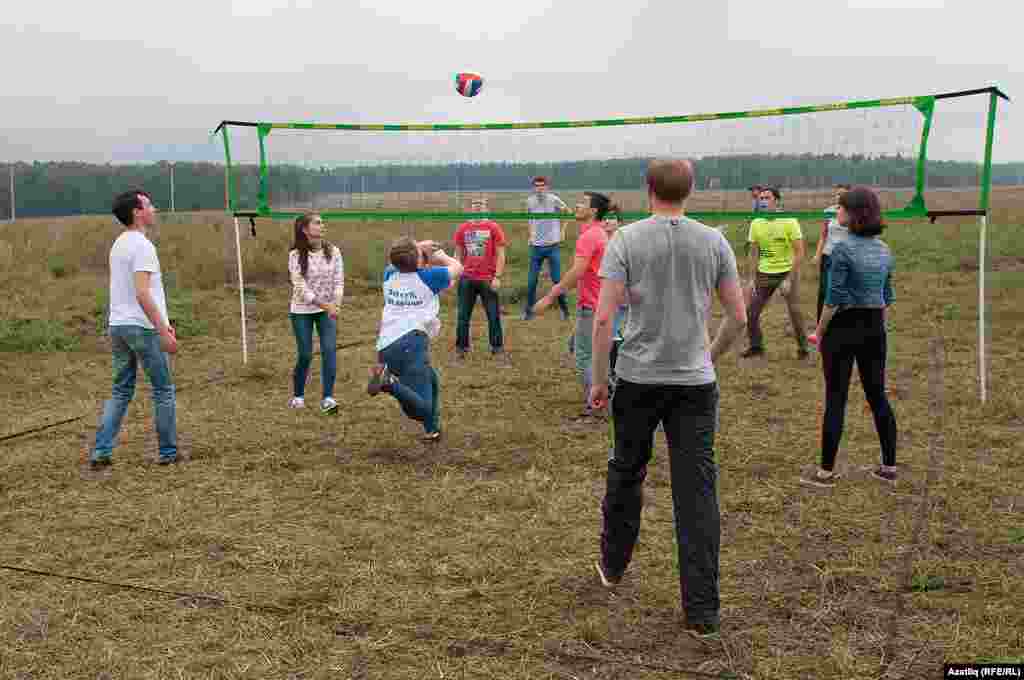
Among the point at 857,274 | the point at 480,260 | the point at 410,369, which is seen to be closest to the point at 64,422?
the point at 410,369

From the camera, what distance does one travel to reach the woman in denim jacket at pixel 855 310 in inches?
220

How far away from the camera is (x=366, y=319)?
1479 centimetres

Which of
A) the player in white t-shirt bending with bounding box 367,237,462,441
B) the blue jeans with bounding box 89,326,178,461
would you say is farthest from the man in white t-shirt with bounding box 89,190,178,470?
the player in white t-shirt bending with bounding box 367,237,462,441

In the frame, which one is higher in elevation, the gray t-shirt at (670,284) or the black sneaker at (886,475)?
the gray t-shirt at (670,284)

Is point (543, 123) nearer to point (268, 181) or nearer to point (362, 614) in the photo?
point (268, 181)

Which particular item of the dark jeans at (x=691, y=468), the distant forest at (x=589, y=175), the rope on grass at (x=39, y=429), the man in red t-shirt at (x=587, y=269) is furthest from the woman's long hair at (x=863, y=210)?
the rope on grass at (x=39, y=429)

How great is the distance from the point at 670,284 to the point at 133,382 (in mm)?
4459

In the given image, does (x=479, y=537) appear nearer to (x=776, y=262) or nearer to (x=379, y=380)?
(x=379, y=380)

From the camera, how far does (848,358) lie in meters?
5.76

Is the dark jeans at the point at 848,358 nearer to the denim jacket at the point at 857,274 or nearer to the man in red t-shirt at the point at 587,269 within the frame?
the denim jacket at the point at 857,274

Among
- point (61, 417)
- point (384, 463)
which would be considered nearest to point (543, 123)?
point (384, 463)

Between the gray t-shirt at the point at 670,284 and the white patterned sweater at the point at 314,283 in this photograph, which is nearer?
the gray t-shirt at the point at 670,284

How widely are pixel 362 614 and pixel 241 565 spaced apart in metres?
0.98

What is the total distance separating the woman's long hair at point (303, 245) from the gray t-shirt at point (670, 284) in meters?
4.60
